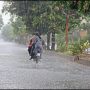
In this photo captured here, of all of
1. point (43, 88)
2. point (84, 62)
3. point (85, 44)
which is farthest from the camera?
point (85, 44)

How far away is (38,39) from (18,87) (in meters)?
11.5

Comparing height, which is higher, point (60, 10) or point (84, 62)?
point (60, 10)

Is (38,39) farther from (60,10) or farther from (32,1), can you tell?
(32,1)

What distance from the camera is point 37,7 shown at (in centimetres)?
4562

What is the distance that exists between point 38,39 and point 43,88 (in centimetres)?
1166

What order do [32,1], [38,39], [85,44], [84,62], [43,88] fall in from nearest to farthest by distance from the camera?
[43,88], [38,39], [84,62], [85,44], [32,1]

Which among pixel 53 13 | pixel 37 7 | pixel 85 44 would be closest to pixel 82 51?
pixel 85 44

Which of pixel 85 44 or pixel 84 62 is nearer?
pixel 84 62

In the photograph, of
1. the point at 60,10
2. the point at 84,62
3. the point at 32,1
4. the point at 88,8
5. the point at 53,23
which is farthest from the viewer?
the point at 32,1

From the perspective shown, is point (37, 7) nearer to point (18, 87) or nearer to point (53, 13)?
point (53, 13)

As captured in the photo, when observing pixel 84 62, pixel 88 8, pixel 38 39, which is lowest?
pixel 84 62

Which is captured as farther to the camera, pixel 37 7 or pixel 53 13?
pixel 37 7

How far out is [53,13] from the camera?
42.2 m

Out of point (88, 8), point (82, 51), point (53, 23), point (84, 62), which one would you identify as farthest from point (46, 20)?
point (88, 8)
